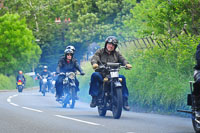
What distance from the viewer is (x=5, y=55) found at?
6806 centimetres

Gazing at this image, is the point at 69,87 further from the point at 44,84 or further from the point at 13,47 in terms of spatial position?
the point at 13,47

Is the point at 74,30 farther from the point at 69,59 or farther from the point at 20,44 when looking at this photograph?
the point at 69,59

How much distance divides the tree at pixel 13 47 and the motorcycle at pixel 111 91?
5477 cm

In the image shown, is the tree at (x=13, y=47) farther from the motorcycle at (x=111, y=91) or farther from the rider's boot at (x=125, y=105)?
the rider's boot at (x=125, y=105)

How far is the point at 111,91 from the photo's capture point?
1308 cm

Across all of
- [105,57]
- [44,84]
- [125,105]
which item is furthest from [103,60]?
[44,84]

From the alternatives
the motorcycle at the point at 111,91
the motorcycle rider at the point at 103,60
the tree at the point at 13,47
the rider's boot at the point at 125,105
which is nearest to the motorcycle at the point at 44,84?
the motorcycle at the point at 111,91

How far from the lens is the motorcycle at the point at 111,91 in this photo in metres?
12.8

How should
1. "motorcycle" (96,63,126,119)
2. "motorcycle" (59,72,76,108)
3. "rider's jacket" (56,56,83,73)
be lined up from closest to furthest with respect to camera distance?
1. "motorcycle" (96,63,126,119)
2. "motorcycle" (59,72,76,108)
3. "rider's jacket" (56,56,83,73)

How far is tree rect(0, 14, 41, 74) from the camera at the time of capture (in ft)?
223

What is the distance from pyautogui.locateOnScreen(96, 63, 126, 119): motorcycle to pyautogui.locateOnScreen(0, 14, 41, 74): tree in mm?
54770

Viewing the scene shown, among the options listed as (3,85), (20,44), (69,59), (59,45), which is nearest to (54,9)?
(59,45)

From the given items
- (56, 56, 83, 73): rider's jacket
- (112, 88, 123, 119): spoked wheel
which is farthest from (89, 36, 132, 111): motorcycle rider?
(56, 56, 83, 73): rider's jacket

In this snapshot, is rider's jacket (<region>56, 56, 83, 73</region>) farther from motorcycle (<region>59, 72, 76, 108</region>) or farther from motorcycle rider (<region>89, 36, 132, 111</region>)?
motorcycle rider (<region>89, 36, 132, 111</region>)
